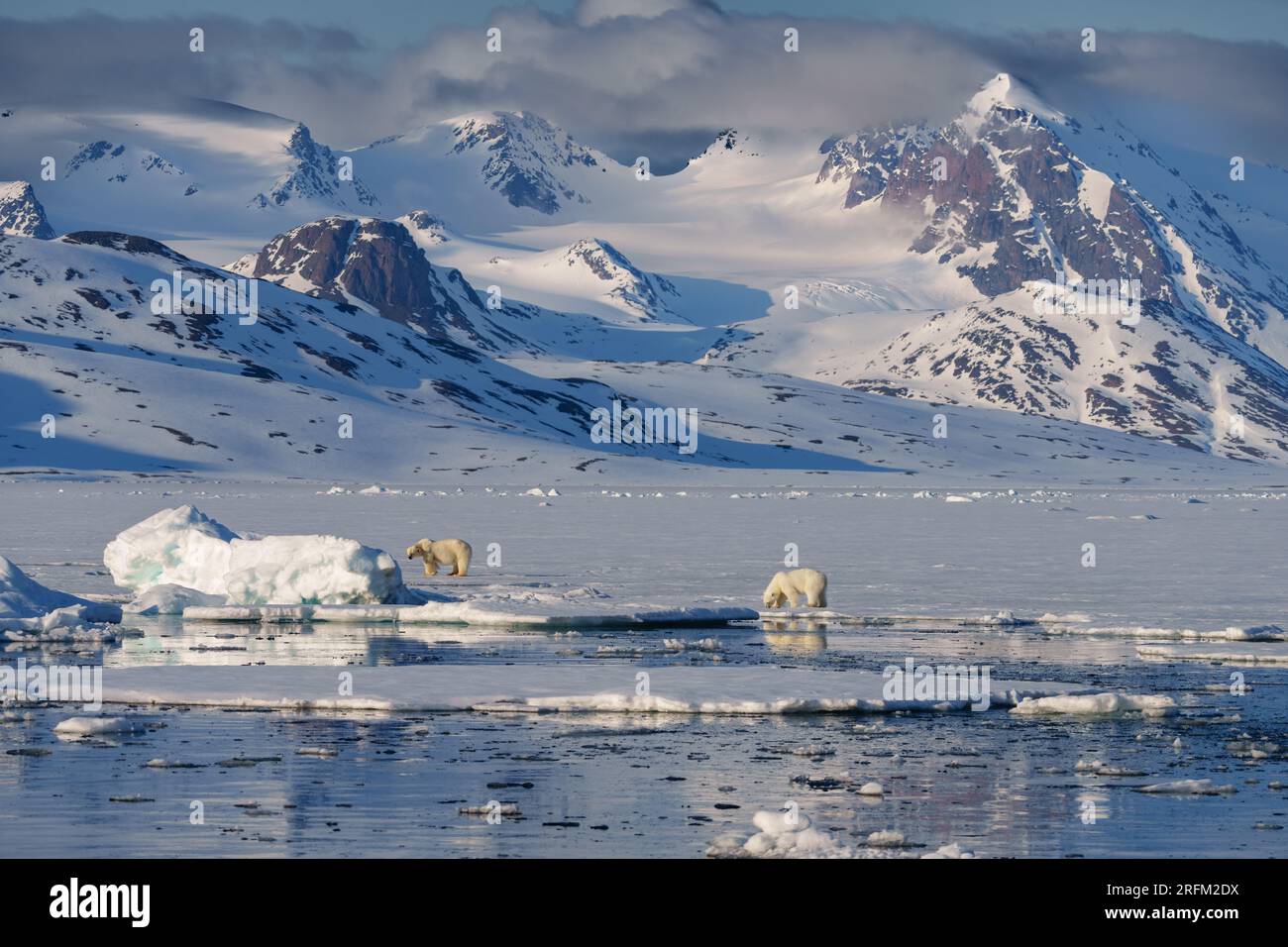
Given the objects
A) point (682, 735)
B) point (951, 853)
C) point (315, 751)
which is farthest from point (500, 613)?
point (951, 853)

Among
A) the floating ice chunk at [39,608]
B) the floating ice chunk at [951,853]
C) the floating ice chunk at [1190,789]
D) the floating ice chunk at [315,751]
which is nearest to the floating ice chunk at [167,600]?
the floating ice chunk at [39,608]

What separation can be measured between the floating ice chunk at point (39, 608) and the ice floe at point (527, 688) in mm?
6138

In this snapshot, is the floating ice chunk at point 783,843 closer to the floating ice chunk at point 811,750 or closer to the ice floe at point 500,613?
the floating ice chunk at point 811,750

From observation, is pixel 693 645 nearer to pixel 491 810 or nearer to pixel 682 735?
pixel 682 735

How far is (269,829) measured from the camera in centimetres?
1786

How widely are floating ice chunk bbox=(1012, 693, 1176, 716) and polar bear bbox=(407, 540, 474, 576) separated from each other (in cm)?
2755

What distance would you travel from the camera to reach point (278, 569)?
42094 mm

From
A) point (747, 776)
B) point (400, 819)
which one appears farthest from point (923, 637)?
point (400, 819)

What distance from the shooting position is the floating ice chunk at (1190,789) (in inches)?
781

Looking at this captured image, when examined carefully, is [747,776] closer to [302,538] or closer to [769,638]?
[769,638]

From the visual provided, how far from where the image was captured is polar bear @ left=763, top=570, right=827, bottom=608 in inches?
1641

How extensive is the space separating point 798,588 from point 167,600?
1469cm
